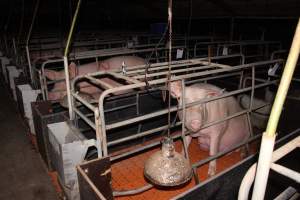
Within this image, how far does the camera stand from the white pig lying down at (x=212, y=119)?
9.82 feet

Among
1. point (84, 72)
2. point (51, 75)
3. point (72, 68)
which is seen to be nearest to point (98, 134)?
point (72, 68)

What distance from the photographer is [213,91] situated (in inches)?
127

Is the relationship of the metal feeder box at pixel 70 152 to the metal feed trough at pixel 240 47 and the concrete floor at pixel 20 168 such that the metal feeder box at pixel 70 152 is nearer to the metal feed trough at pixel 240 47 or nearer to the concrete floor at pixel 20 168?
the concrete floor at pixel 20 168

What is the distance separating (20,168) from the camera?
370 centimetres

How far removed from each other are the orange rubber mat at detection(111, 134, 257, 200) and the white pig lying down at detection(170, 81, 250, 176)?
1.01 feet

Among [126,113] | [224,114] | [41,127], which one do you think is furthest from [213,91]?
[41,127]

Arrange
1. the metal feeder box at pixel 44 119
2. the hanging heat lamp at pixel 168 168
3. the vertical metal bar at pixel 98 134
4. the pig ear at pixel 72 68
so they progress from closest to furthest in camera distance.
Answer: the hanging heat lamp at pixel 168 168 < the vertical metal bar at pixel 98 134 < the metal feeder box at pixel 44 119 < the pig ear at pixel 72 68

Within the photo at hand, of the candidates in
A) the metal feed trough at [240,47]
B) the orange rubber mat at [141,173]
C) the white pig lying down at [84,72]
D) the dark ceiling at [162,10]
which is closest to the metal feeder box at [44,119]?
the white pig lying down at [84,72]

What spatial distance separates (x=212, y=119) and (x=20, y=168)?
2.72 meters

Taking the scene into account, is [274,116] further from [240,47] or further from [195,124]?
[240,47]

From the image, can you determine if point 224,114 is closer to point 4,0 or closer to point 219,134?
point 219,134

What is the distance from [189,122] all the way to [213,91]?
20.7 inches

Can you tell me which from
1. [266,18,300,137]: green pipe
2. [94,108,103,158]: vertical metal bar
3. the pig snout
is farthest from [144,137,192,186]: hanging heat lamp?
the pig snout

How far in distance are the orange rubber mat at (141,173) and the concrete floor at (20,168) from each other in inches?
32.8
